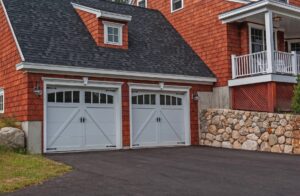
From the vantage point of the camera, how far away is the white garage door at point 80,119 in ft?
47.3

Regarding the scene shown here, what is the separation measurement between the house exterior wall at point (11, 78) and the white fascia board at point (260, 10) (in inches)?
344

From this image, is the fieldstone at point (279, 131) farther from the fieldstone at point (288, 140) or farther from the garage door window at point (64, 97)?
the garage door window at point (64, 97)

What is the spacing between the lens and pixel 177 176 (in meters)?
9.16

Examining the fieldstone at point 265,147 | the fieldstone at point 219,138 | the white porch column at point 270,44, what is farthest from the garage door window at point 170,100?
A: the fieldstone at point 265,147

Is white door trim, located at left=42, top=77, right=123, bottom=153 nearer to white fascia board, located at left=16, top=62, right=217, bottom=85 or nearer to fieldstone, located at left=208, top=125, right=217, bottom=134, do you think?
white fascia board, located at left=16, top=62, right=217, bottom=85

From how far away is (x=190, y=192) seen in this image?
739cm

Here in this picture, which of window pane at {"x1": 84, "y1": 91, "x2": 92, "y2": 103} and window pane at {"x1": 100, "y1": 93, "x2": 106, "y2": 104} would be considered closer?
window pane at {"x1": 84, "y1": 91, "x2": 92, "y2": 103}

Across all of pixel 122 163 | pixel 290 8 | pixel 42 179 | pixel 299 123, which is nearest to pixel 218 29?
pixel 290 8

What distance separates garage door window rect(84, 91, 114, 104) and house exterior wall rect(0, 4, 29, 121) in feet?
7.51

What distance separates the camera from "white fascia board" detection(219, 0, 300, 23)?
16234 millimetres

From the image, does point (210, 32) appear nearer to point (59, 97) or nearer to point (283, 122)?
point (283, 122)

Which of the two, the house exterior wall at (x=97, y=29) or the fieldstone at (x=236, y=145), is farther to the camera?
the house exterior wall at (x=97, y=29)

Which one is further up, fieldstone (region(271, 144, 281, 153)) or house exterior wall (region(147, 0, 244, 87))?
house exterior wall (region(147, 0, 244, 87))

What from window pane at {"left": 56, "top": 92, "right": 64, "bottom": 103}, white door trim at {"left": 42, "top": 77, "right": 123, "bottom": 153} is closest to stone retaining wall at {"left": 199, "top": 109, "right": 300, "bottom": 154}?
white door trim at {"left": 42, "top": 77, "right": 123, "bottom": 153}
